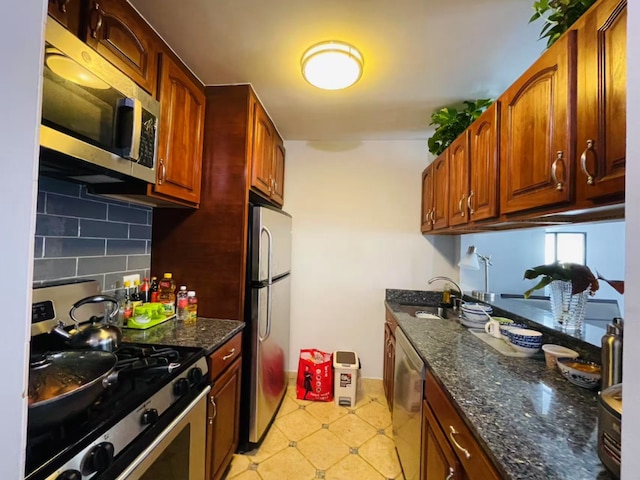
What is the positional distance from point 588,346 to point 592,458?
75cm

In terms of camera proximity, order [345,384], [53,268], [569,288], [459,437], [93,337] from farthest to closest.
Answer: [345,384]
[569,288]
[53,268]
[93,337]
[459,437]

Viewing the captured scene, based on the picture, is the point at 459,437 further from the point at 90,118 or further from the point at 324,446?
the point at 90,118

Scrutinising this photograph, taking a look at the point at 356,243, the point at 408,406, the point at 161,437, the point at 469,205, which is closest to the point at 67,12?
the point at 161,437

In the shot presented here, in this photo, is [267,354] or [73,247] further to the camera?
[267,354]

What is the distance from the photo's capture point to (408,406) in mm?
1562

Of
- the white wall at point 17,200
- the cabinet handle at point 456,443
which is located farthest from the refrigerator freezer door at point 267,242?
the white wall at point 17,200

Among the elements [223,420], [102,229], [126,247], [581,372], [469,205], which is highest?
[469,205]

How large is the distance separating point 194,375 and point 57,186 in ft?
3.51

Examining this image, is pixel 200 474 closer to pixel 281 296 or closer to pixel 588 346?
pixel 281 296

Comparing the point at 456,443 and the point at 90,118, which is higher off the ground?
the point at 90,118

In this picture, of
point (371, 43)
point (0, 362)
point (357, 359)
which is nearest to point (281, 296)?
point (357, 359)

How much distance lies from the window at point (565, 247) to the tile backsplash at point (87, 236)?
9.08 ft

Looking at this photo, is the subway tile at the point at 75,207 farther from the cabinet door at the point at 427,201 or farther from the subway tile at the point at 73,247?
the cabinet door at the point at 427,201

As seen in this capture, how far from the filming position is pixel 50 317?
124 centimetres
